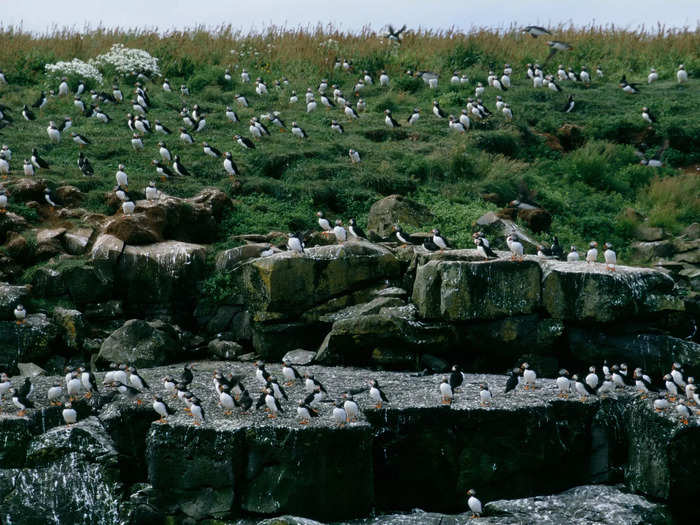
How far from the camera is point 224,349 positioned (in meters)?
21.0

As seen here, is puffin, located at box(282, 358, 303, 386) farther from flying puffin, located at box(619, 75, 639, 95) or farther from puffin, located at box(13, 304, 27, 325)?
flying puffin, located at box(619, 75, 639, 95)

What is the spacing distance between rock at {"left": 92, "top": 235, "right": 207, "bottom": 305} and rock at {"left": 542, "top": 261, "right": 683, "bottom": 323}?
8941 mm

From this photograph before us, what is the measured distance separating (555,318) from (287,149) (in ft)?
45.8

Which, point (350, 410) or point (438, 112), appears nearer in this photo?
point (350, 410)

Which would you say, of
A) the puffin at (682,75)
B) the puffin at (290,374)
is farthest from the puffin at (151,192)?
the puffin at (682,75)

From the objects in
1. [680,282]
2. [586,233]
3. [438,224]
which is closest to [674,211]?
[586,233]

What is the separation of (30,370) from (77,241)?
489 cm

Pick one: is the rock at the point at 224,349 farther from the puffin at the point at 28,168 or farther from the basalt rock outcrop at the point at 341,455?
the puffin at the point at 28,168

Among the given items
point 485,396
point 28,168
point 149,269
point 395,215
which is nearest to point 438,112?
point 395,215

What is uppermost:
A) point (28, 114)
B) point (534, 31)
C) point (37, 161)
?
point (534, 31)

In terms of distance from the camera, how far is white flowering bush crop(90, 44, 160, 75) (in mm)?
38219

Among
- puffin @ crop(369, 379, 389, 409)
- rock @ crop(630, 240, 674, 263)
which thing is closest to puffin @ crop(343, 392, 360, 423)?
puffin @ crop(369, 379, 389, 409)

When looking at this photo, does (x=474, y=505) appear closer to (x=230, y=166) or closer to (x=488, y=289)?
(x=488, y=289)

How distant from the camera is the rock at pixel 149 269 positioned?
72.4ft
